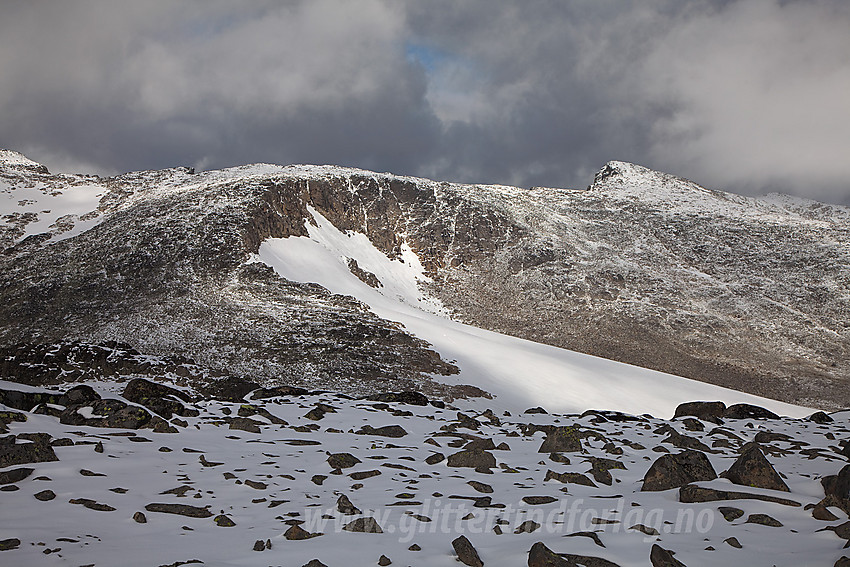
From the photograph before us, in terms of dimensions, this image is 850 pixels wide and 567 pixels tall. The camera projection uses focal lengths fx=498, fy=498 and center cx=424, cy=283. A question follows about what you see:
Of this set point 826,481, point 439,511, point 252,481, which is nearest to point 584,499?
point 439,511

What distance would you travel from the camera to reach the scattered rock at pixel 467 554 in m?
4.82

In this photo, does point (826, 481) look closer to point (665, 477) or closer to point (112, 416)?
point (665, 477)

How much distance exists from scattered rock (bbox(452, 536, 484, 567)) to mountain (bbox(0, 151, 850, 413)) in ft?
69.6

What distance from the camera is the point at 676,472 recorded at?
7277 mm

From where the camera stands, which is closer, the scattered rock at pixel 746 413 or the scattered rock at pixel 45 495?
the scattered rock at pixel 45 495

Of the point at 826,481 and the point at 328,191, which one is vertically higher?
the point at 328,191

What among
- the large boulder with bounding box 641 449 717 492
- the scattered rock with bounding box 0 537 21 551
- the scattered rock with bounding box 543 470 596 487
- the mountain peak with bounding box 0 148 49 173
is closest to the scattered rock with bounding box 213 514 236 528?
the scattered rock with bounding box 0 537 21 551

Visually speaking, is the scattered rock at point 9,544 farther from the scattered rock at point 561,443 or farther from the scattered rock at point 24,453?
the scattered rock at point 561,443

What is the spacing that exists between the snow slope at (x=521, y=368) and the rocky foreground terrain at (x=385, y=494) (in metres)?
16.8

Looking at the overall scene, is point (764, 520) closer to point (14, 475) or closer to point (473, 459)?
point (473, 459)

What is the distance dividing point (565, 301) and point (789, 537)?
51.1 metres

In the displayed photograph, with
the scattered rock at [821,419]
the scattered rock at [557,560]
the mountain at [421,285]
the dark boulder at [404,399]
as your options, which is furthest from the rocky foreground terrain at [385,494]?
the mountain at [421,285]

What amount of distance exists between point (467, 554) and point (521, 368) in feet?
93.2

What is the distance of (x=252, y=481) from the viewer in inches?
293
